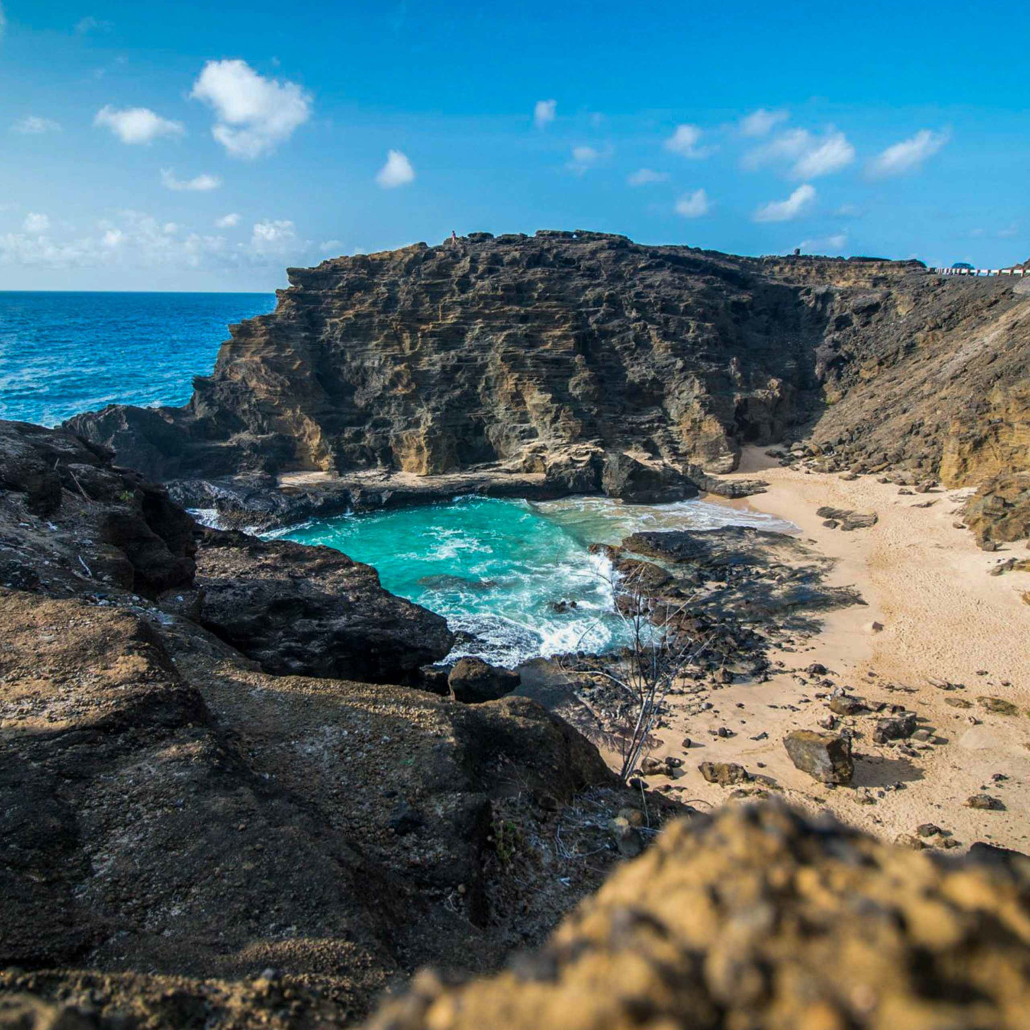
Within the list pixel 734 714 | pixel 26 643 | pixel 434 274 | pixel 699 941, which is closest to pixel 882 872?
pixel 699 941

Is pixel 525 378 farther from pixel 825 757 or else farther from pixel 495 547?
pixel 825 757

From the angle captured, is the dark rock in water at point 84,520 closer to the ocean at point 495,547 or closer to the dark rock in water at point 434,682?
the dark rock in water at point 434,682

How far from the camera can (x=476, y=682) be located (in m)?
15.6

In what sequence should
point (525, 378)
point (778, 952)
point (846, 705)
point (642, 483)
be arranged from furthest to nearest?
point (525, 378) → point (642, 483) → point (846, 705) → point (778, 952)

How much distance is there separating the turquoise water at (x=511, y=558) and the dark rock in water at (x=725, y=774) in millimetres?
7282

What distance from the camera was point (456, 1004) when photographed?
1.66m

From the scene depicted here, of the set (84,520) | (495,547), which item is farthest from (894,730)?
(495,547)

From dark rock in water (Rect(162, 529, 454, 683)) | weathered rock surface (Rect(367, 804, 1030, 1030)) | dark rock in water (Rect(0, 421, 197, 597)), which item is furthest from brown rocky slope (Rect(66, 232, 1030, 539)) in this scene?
A: weathered rock surface (Rect(367, 804, 1030, 1030))

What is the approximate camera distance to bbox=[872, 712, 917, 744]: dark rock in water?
1559cm

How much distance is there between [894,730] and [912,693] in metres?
2.53

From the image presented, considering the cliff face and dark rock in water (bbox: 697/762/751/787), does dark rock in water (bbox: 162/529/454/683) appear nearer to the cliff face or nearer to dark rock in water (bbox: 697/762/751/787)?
dark rock in water (bbox: 697/762/751/787)

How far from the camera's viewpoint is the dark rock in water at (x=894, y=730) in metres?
15.6

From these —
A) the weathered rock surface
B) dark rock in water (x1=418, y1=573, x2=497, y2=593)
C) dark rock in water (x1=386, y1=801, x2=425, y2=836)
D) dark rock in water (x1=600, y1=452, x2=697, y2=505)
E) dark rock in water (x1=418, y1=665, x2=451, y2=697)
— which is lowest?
dark rock in water (x1=418, y1=573, x2=497, y2=593)

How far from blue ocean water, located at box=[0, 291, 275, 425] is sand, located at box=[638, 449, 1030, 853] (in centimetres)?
4788
